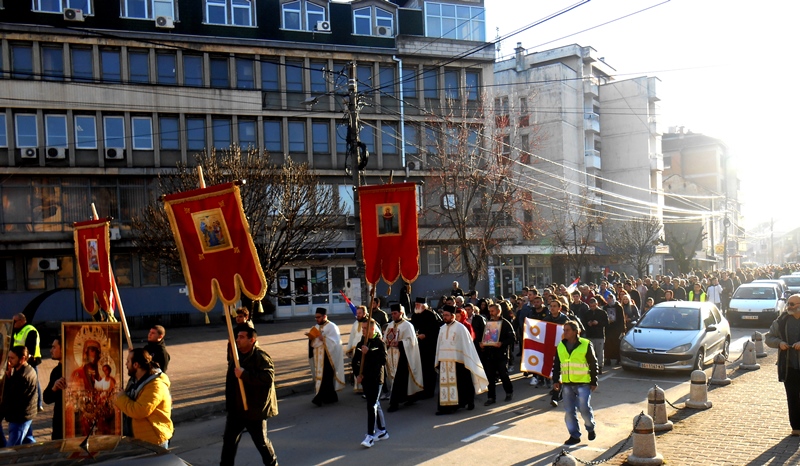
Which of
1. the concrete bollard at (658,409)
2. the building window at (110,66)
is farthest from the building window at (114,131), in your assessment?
the concrete bollard at (658,409)

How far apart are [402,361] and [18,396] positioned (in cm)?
598

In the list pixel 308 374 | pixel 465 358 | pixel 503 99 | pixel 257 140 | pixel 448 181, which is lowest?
pixel 308 374

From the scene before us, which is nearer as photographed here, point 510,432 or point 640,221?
point 510,432

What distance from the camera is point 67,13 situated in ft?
104

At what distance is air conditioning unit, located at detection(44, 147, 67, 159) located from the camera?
31.1m

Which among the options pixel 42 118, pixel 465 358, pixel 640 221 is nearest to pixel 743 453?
pixel 465 358

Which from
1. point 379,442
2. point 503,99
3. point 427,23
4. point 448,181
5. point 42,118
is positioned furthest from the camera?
Answer: point 503,99

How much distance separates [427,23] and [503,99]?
13861mm

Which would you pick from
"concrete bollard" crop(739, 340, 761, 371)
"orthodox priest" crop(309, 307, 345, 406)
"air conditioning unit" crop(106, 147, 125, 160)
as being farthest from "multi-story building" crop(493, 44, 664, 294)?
"orthodox priest" crop(309, 307, 345, 406)

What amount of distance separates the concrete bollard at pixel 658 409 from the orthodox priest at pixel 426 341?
171 inches

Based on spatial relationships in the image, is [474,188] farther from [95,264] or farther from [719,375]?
[95,264]

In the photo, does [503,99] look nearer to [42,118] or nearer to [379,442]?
[42,118]

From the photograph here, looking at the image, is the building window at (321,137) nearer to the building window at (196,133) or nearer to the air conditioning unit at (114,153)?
the building window at (196,133)

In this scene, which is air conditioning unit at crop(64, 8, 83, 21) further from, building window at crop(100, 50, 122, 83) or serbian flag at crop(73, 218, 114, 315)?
serbian flag at crop(73, 218, 114, 315)
